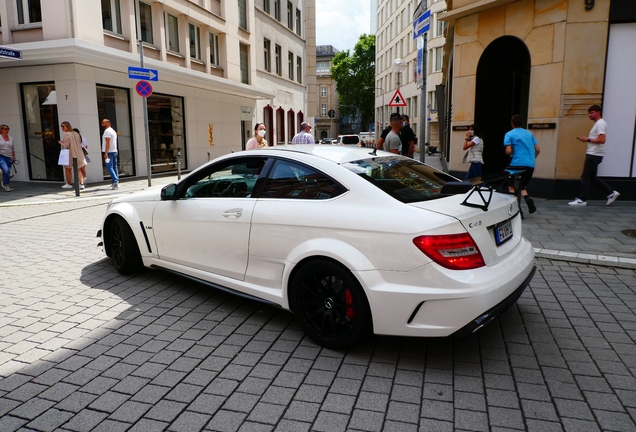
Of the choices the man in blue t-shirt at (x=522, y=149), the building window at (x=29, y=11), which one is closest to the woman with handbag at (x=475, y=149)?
the man in blue t-shirt at (x=522, y=149)

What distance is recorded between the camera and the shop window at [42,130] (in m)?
15.7

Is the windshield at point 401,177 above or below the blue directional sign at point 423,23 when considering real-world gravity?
below

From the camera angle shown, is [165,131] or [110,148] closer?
[110,148]

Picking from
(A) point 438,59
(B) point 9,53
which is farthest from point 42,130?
(A) point 438,59

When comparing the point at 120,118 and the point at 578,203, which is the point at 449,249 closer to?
the point at 578,203

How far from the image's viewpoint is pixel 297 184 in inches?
157

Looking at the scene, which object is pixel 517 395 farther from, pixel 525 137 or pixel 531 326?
pixel 525 137

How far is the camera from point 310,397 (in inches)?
120

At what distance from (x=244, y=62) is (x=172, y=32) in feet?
22.9

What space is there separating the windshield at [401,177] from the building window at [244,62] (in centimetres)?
2417

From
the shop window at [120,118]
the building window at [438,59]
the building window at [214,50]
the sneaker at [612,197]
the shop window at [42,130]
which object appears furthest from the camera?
the building window at [438,59]

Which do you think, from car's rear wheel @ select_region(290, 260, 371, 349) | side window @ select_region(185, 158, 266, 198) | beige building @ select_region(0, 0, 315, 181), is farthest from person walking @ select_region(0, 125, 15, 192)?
car's rear wheel @ select_region(290, 260, 371, 349)

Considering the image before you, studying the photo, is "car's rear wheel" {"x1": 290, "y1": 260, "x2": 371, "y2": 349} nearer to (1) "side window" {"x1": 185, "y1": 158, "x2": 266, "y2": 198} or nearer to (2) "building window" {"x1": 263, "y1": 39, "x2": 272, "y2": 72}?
(1) "side window" {"x1": 185, "y1": 158, "x2": 266, "y2": 198}

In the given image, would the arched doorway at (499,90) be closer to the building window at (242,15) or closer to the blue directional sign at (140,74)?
the blue directional sign at (140,74)
